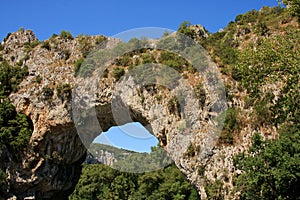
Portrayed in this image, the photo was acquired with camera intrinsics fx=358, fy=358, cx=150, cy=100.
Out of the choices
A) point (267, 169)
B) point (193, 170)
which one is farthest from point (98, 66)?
point (267, 169)

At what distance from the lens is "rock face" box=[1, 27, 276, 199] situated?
19.8 metres

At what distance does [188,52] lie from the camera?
23344mm

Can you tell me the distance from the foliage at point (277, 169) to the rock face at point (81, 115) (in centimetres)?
364

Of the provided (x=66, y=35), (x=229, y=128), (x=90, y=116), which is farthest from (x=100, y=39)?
(x=229, y=128)

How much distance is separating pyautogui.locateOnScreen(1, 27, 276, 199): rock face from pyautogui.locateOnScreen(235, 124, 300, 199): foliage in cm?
364

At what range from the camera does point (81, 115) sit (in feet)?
80.7

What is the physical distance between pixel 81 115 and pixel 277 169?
576 inches

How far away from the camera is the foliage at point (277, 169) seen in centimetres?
1336

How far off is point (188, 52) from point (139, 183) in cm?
1367

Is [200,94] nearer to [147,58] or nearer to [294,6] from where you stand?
[147,58]

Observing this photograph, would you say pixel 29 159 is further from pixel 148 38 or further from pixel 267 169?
pixel 267 169

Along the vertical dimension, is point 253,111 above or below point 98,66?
below

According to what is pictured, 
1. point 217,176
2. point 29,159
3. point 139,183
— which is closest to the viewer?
point 217,176

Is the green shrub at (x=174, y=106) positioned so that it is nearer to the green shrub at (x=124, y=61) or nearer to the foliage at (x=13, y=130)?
the green shrub at (x=124, y=61)
